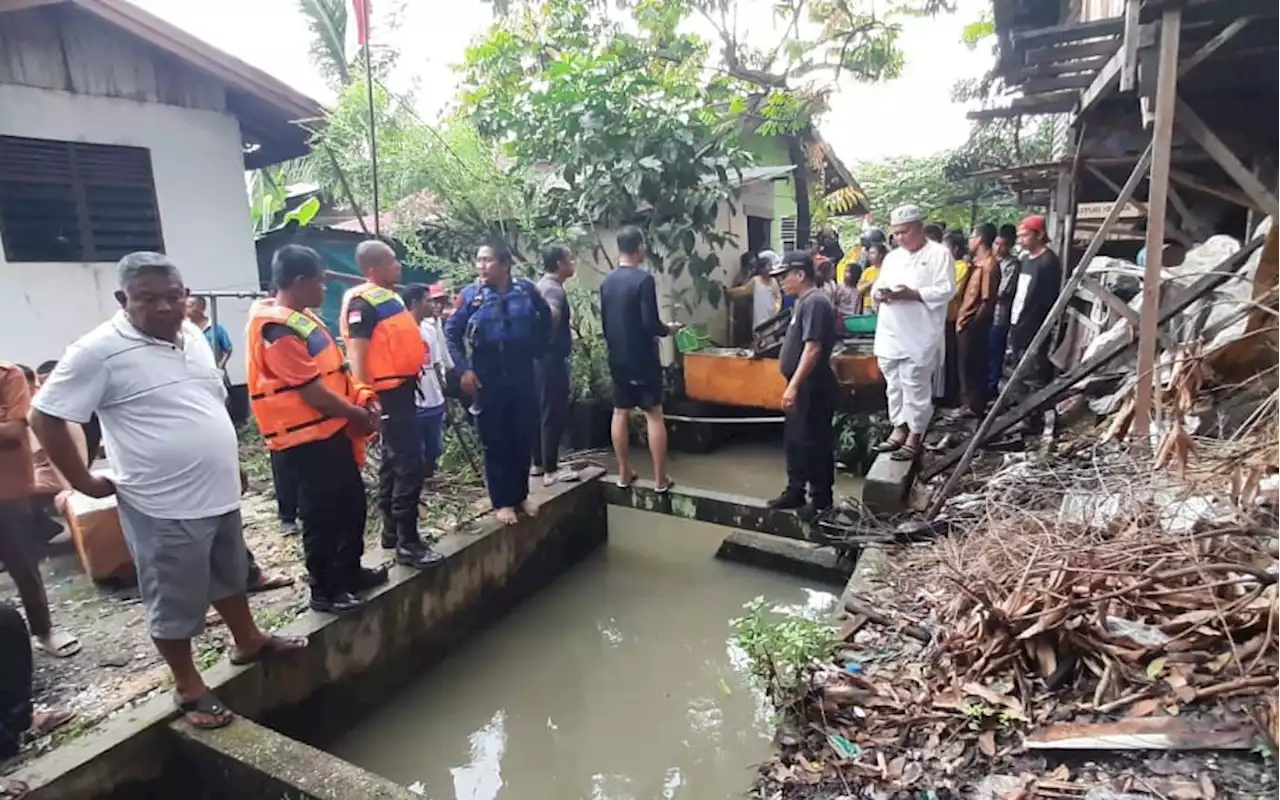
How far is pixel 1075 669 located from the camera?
2.64 metres

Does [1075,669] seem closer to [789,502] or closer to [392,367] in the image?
[789,502]

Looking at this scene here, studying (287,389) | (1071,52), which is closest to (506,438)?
(287,389)

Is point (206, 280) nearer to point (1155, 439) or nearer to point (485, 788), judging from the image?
point (485, 788)

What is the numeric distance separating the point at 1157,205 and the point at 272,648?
16.3ft

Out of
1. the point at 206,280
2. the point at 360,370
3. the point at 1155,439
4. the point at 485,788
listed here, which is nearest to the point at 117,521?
the point at 360,370

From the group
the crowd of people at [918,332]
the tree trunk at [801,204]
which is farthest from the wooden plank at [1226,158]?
the tree trunk at [801,204]

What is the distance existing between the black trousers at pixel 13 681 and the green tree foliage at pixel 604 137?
6.50 metres

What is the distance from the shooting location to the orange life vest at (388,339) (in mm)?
3936

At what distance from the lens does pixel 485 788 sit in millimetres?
3371

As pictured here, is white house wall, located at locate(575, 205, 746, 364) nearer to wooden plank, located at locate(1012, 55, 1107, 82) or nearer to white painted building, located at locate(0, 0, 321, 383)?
white painted building, located at locate(0, 0, 321, 383)

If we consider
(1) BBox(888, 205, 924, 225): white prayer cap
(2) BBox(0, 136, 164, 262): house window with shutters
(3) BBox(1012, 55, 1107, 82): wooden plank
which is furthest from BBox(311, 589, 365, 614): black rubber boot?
(3) BBox(1012, 55, 1107, 82): wooden plank

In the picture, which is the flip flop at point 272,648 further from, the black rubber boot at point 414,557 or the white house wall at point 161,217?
the white house wall at point 161,217

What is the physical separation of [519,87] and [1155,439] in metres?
7.65

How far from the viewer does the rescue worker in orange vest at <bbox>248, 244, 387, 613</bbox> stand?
3301mm
